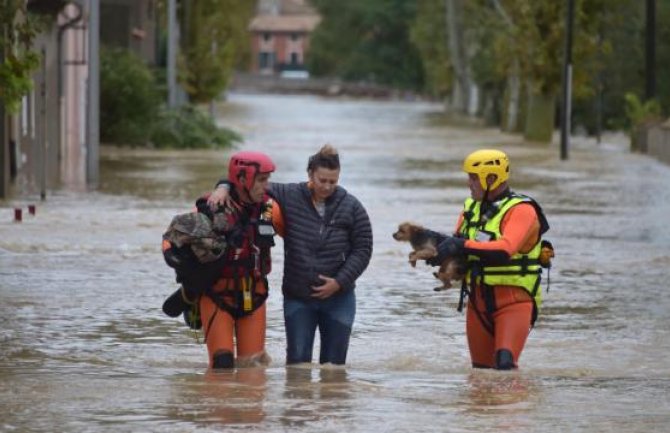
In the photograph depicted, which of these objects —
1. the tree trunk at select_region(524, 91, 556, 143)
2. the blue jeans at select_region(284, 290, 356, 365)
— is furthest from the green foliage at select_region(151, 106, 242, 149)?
the blue jeans at select_region(284, 290, 356, 365)

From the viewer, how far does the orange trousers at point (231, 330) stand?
1077 cm

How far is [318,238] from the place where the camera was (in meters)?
10.9

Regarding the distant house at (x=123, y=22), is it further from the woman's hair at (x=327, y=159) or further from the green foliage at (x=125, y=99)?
the woman's hair at (x=327, y=159)

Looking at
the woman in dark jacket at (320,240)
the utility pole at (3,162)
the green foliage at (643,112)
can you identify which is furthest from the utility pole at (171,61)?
the woman in dark jacket at (320,240)

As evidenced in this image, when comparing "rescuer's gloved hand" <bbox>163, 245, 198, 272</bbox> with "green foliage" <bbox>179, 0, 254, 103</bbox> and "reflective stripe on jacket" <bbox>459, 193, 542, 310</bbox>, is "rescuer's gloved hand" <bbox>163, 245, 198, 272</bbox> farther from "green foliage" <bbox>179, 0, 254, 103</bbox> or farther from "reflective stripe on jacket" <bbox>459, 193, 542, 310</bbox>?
"green foliage" <bbox>179, 0, 254, 103</bbox>

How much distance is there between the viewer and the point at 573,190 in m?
33.6

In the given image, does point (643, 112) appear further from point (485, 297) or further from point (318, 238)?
point (318, 238)

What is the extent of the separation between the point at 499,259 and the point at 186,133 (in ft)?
127

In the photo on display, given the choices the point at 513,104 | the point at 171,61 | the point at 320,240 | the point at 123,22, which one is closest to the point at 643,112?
the point at 171,61

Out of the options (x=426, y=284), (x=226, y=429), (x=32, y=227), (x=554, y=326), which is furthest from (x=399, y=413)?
(x=32, y=227)

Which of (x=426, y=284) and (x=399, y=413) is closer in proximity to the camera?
(x=399, y=413)

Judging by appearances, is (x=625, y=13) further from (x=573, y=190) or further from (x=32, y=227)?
(x=32, y=227)

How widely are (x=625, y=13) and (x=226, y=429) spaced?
57.4 meters

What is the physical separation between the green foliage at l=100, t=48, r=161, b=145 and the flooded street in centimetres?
1352
